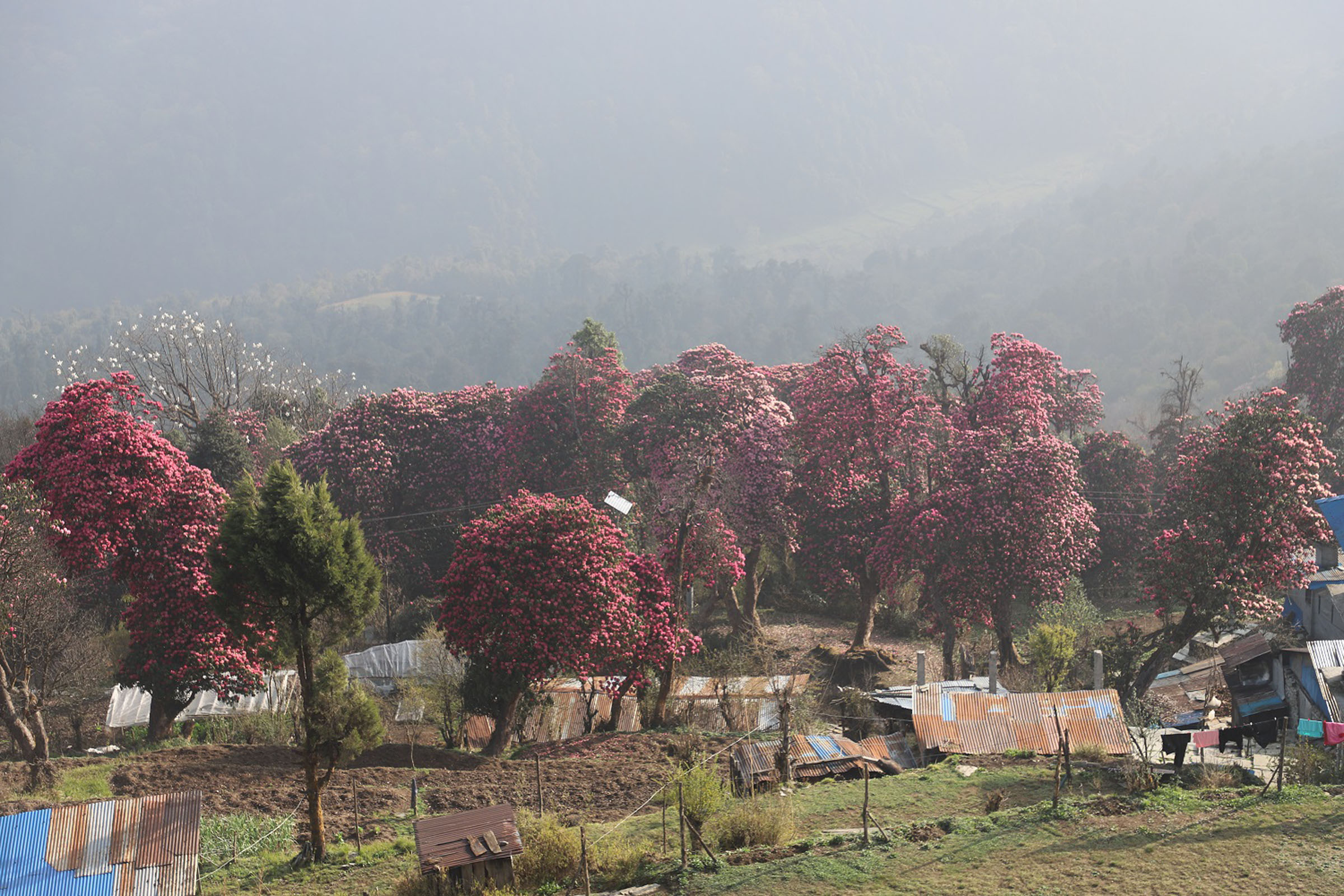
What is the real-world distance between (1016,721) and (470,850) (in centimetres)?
1275

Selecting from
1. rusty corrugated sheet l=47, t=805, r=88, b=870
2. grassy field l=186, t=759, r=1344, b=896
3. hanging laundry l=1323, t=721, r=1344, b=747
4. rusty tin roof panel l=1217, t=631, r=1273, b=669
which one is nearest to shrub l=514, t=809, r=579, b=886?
grassy field l=186, t=759, r=1344, b=896

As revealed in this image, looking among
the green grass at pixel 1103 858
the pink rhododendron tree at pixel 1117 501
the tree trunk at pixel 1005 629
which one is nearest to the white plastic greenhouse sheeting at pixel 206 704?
the green grass at pixel 1103 858

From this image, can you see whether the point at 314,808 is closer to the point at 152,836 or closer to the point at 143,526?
the point at 152,836

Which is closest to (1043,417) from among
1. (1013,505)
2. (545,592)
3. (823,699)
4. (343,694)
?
(1013,505)

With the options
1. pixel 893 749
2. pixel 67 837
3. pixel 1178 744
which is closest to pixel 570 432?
pixel 893 749

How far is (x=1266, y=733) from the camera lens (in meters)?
23.0

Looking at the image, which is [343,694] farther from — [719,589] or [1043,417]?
[1043,417]

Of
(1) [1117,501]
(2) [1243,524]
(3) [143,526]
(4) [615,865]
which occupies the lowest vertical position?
(4) [615,865]

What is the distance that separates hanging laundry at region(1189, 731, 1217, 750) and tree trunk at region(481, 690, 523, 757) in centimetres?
1386

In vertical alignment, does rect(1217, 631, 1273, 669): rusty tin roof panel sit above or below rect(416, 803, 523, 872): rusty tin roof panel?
above

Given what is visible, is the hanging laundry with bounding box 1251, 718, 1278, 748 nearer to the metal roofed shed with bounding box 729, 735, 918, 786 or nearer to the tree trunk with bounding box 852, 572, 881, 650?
the metal roofed shed with bounding box 729, 735, 918, 786

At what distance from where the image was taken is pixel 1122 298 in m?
163

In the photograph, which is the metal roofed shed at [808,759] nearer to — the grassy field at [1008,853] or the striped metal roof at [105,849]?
the grassy field at [1008,853]

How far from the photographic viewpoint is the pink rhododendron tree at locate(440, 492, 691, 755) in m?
23.1
